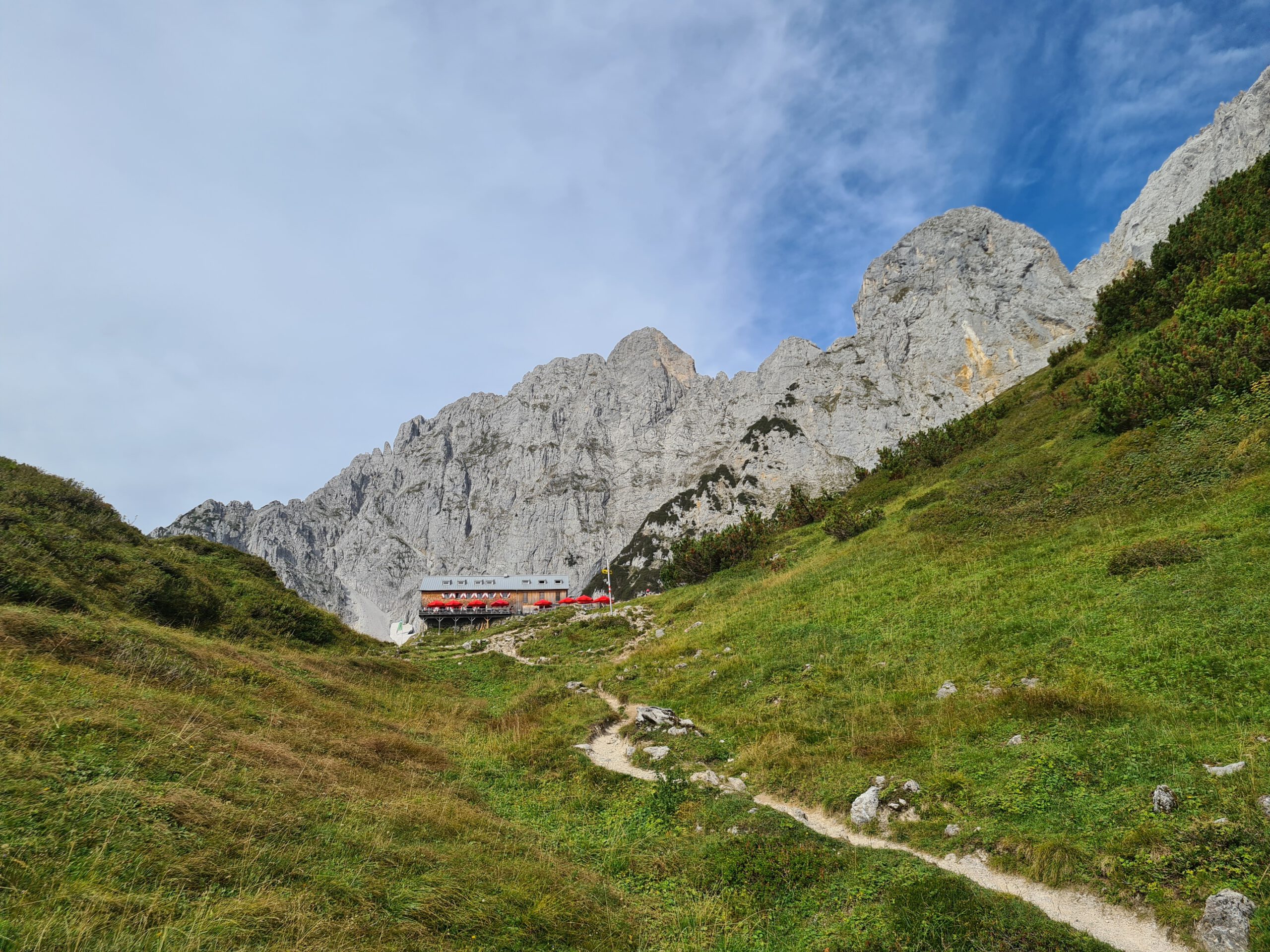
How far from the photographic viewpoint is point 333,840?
7293 mm

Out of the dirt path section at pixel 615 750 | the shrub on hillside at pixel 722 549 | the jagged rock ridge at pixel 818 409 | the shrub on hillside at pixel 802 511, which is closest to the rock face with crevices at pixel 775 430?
the jagged rock ridge at pixel 818 409

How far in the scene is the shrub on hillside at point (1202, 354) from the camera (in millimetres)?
19812

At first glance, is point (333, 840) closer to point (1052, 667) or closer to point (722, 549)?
point (1052, 667)

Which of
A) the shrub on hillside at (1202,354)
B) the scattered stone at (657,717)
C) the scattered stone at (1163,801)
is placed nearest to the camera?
the scattered stone at (1163,801)

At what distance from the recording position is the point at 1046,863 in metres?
7.30

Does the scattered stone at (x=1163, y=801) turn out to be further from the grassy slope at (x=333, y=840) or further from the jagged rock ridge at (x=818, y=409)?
the jagged rock ridge at (x=818, y=409)

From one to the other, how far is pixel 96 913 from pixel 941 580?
22241 mm

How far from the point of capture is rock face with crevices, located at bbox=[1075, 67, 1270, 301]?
101575 millimetres

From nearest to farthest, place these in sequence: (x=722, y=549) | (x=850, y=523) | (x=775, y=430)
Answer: (x=850, y=523) → (x=722, y=549) → (x=775, y=430)

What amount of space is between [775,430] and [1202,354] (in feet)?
441

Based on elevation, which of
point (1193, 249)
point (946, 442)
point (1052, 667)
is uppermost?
point (1193, 249)

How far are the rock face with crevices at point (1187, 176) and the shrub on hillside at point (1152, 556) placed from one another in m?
117

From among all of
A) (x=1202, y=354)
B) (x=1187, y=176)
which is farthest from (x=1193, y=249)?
(x=1187, y=176)

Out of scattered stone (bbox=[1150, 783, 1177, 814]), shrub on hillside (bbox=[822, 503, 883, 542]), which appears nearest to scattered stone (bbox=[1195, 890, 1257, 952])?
scattered stone (bbox=[1150, 783, 1177, 814])
